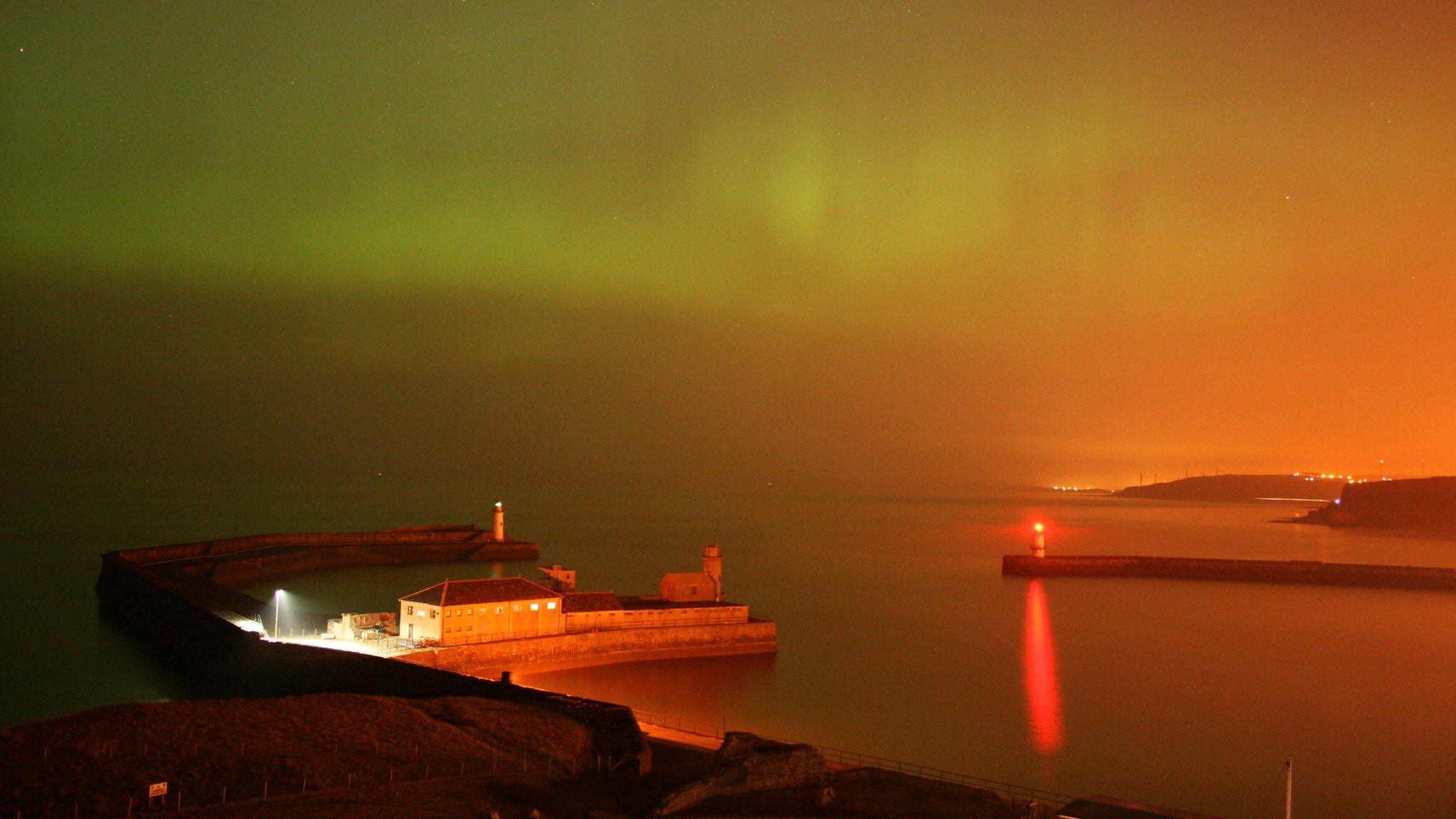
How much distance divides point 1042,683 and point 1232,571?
130ft

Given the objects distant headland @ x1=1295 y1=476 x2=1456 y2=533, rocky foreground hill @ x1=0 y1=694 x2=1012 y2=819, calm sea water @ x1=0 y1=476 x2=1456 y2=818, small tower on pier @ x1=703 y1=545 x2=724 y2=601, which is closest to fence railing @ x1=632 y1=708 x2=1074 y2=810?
calm sea water @ x1=0 y1=476 x2=1456 y2=818

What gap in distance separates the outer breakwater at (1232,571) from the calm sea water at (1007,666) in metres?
2.74

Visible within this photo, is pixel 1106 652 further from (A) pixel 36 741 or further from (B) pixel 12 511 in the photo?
(B) pixel 12 511

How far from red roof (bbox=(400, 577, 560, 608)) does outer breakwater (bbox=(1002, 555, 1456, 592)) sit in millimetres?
42285

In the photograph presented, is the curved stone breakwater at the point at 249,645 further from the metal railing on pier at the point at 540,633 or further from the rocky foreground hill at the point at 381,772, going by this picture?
the metal railing on pier at the point at 540,633

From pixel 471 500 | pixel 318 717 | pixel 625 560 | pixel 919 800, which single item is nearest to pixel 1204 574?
pixel 625 560

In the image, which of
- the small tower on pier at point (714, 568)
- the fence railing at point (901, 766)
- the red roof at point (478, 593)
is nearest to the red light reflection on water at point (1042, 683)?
the fence railing at point (901, 766)

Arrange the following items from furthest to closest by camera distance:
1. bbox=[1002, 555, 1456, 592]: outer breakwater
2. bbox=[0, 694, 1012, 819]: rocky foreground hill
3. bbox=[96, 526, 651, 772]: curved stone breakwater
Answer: bbox=[1002, 555, 1456, 592]: outer breakwater, bbox=[96, 526, 651, 772]: curved stone breakwater, bbox=[0, 694, 1012, 819]: rocky foreground hill

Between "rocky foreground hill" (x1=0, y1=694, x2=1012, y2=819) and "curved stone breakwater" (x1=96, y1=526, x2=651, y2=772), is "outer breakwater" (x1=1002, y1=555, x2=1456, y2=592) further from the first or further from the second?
"rocky foreground hill" (x1=0, y1=694, x2=1012, y2=819)

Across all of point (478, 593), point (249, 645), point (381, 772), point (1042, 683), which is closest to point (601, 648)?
point (478, 593)

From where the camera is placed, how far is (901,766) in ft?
65.7

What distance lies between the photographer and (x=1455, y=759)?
22500mm

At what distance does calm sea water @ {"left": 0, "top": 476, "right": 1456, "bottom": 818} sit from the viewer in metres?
21.6

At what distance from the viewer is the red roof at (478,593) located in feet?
81.3
